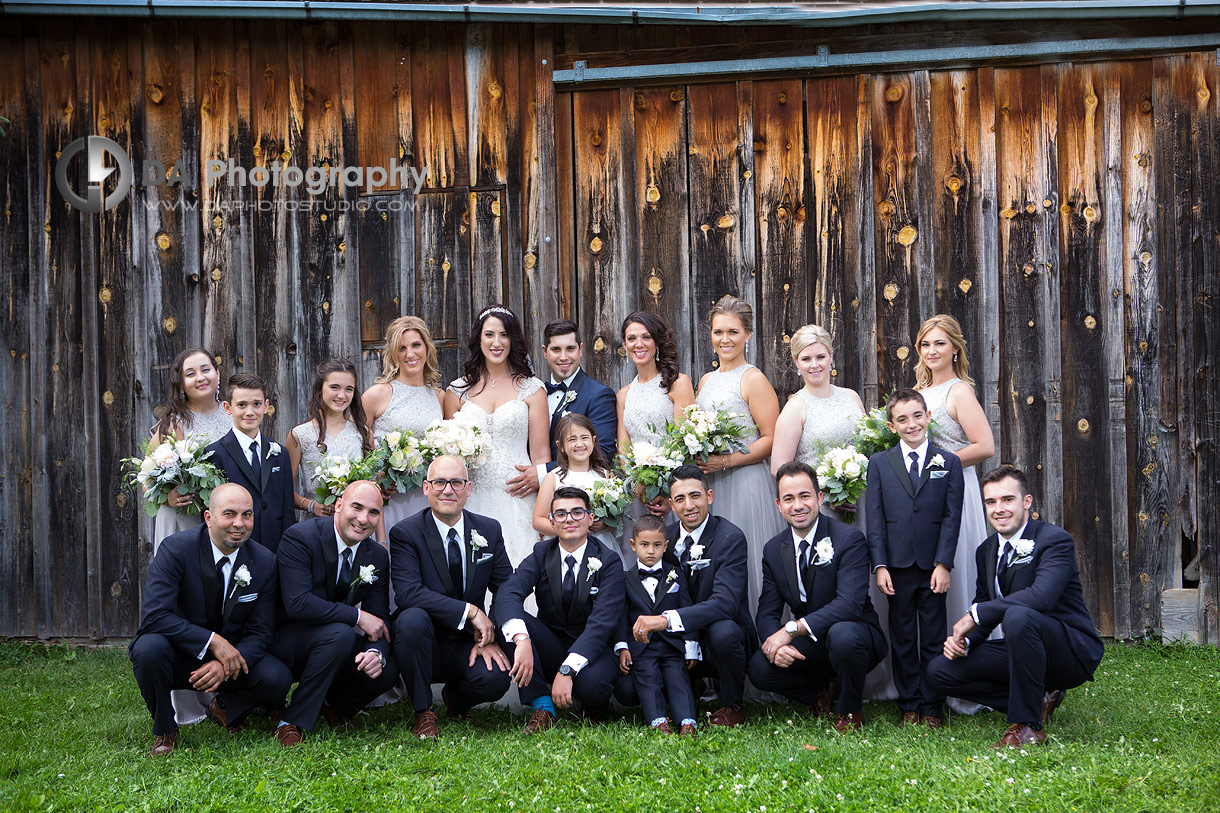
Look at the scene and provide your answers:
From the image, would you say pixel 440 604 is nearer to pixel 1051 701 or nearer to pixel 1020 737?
pixel 1020 737

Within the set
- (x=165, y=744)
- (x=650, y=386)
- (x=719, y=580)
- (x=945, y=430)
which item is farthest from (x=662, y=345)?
(x=165, y=744)

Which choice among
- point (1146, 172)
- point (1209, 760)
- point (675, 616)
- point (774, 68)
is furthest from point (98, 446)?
point (1146, 172)

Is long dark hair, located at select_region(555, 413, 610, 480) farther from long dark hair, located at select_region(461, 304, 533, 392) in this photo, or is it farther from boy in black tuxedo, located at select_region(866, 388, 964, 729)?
boy in black tuxedo, located at select_region(866, 388, 964, 729)

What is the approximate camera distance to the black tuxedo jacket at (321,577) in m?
4.93

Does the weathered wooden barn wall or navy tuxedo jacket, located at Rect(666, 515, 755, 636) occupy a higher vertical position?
the weathered wooden barn wall

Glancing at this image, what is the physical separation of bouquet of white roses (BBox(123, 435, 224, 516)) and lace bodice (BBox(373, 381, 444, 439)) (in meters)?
1.03

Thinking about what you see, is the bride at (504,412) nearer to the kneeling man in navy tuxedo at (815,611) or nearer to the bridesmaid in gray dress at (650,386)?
the bridesmaid in gray dress at (650,386)

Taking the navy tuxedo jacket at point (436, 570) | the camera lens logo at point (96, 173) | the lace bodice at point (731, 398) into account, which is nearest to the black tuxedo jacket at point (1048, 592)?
the lace bodice at point (731, 398)

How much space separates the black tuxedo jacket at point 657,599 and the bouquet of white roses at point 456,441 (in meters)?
1.19

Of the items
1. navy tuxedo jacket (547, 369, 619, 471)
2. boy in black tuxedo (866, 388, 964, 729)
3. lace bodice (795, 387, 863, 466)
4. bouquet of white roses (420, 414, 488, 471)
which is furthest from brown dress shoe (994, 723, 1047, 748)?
bouquet of white roses (420, 414, 488, 471)

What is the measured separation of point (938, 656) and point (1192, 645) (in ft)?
7.80

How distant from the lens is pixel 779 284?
21.6 ft

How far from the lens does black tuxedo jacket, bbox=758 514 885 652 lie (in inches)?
195

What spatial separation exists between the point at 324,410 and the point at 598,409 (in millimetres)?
1646
